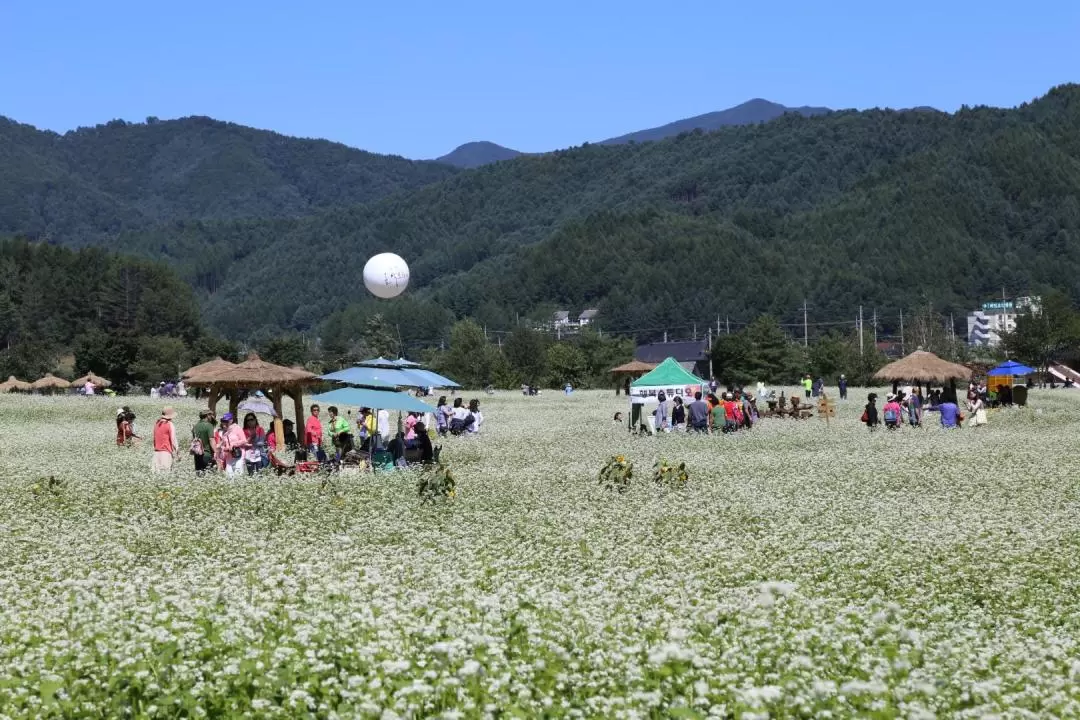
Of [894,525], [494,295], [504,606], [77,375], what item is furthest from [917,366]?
[494,295]

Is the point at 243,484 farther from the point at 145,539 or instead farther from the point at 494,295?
the point at 494,295

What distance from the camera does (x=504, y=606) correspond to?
855 cm

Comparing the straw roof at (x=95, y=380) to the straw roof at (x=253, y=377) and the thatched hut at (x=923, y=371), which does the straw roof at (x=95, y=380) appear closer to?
the thatched hut at (x=923, y=371)

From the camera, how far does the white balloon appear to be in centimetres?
3247

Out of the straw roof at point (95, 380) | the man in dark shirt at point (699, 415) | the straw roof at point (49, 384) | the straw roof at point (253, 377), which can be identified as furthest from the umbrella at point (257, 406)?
the straw roof at point (49, 384)

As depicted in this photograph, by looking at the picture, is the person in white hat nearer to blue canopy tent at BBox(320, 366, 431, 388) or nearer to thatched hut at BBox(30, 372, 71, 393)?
blue canopy tent at BBox(320, 366, 431, 388)

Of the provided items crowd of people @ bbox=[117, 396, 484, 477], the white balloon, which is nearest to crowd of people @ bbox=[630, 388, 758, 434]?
the white balloon

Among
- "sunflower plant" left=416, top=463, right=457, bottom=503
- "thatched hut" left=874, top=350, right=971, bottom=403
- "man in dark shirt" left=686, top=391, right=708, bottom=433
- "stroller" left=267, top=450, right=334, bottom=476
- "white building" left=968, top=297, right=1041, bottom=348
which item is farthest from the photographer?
"white building" left=968, top=297, right=1041, bottom=348

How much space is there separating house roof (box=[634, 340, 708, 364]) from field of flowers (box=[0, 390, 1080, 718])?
10161 cm

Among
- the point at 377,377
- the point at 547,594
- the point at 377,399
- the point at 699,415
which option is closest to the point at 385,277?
the point at 699,415

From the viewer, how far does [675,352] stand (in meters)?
126

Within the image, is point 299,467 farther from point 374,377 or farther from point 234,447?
point 374,377

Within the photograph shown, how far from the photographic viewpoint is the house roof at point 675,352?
122238mm

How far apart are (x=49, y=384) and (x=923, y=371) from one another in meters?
50.0
